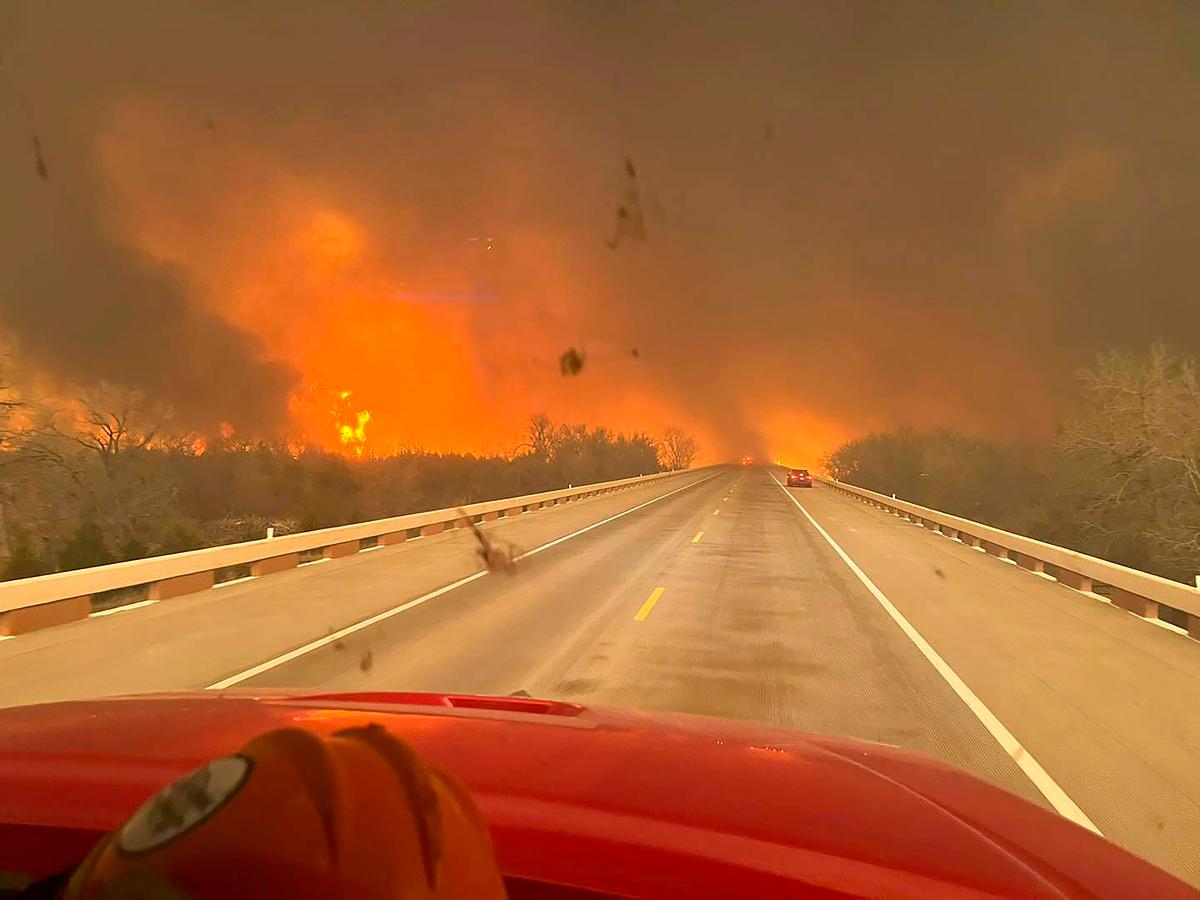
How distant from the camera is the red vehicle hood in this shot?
2023 millimetres

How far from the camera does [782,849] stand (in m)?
2.12

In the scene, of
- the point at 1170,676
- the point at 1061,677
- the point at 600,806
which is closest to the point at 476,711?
the point at 600,806

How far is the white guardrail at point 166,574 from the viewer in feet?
33.0

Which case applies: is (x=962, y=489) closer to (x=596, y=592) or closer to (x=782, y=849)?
(x=596, y=592)

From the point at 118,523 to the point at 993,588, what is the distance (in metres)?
23.2

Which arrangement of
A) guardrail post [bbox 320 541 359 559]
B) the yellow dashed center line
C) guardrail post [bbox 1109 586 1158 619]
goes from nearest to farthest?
the yellow dashed center line < guardrail post [bbox 1109 586 1158 619] < guardrail post [bbox 320 541 359 559]

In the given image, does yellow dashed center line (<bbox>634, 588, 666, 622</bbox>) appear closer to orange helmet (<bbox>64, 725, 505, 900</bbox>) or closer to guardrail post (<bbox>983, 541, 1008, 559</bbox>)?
orange helmet (<bbox>64, 725, 505, 900</bbox>)

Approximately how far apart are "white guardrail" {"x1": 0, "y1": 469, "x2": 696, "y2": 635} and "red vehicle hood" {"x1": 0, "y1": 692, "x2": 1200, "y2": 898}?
747cm

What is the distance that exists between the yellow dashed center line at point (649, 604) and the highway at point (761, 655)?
0.05 m

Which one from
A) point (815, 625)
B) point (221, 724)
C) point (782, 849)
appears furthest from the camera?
point (815, 625)

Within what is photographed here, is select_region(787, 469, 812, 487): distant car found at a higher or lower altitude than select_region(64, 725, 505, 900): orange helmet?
higher

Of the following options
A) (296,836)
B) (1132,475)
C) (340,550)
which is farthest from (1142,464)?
(296,836)

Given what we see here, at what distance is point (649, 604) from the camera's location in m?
12.6

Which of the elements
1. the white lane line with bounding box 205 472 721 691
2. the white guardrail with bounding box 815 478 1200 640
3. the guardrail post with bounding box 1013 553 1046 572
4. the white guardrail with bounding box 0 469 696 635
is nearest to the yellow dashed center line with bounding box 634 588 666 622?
the white lane line with bounding box 205 472 721 691
